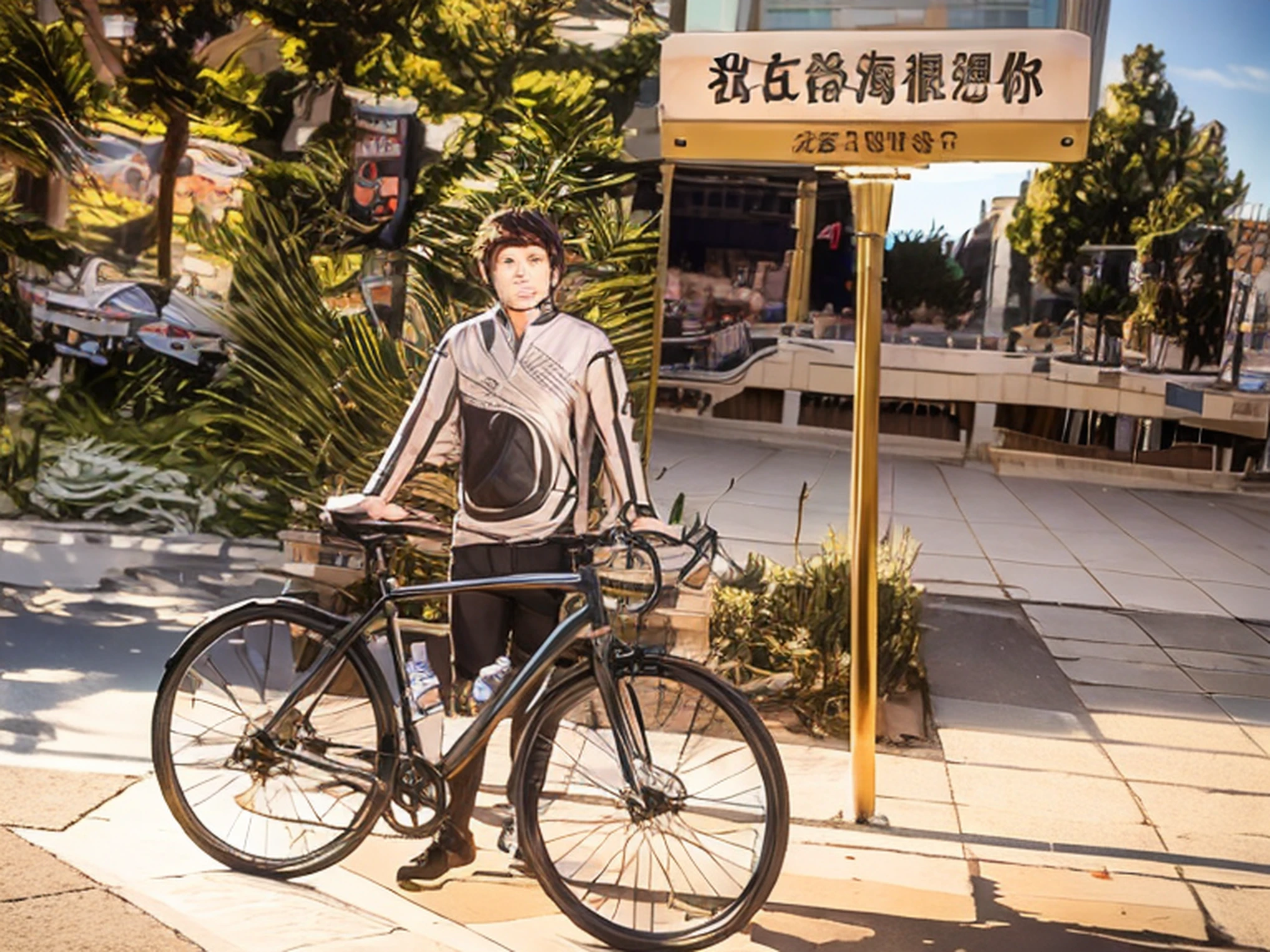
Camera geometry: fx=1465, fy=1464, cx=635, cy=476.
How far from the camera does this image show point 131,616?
613cm

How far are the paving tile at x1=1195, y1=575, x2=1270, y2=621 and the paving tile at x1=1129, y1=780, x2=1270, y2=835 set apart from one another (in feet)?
4.30

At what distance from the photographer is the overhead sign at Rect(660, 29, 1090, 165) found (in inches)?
173

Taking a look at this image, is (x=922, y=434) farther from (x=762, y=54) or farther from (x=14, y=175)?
(x=14, y=175)

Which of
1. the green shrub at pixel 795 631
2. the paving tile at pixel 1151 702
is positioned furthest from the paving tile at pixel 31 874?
the paving tile at pixel 1151 702

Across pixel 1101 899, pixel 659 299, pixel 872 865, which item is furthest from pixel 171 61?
pixel 1101 899

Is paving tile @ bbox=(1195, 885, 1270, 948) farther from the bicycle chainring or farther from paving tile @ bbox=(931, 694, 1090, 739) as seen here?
the bicycle chainring

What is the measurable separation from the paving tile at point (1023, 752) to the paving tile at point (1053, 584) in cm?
69

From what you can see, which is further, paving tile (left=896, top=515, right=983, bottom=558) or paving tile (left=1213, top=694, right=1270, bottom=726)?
paving tile (left=1213, top=694, right=1270, bottom=726)

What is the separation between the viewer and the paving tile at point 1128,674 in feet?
20.5

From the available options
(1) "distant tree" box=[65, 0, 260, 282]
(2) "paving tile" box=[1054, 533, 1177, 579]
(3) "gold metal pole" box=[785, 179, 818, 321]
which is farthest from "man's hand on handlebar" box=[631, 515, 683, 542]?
(1) "distant tree" box=[65, 0, 260, 282]

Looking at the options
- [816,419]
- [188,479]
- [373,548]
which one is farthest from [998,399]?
[188,479]

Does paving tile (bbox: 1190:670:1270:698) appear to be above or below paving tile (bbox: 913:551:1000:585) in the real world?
below

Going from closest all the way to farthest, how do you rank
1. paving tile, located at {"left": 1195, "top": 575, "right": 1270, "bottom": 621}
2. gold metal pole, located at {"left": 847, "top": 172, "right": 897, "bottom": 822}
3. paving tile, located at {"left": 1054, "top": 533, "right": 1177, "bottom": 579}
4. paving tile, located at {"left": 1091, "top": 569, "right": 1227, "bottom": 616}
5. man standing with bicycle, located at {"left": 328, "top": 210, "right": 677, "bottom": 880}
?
gold metal pole, located at {"left": 847, "top": 172, "right": 897, "bottom": 822}
man standing with bicycle, located at {"left": 328, "top": 210, "right": 677, "bottom": 880}
paving tile, located at {"left": 1054, "top": 533, "right": 1177, "bottom": 579}
paving tile, located at {"left": 1091, "top": 569, "right": 1227, "bottom": 616}
paving tile, located at {"left": 1195, "top": 575, "right": 1270, "bottom": 621}

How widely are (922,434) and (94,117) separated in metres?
3.47
